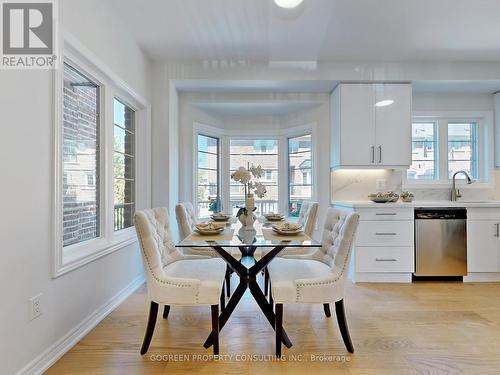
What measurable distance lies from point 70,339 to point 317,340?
1675 millimetres

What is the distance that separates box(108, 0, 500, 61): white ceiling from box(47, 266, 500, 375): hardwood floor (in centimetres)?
259

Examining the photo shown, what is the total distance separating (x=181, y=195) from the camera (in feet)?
13.5

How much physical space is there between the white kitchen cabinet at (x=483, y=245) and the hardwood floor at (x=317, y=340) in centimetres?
65

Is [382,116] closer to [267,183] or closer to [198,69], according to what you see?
[267,183]

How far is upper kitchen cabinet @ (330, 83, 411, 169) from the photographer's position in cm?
378

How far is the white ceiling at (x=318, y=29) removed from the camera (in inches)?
104

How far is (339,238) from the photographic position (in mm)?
2100

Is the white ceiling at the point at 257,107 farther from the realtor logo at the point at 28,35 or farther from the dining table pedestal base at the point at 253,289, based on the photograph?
the dining table pedestal base at the point at 253,289

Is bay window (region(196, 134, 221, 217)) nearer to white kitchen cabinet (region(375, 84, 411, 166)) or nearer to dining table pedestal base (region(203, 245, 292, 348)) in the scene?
white kitchen cabinet (region(375, 84, 411, 166))

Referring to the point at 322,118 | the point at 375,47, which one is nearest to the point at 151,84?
the point at 322,118

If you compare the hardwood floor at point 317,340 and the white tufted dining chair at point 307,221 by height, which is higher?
the white tufted dining chair at point 307,221

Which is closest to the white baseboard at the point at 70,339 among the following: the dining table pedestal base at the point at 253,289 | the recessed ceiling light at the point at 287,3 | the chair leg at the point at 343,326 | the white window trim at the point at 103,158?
the white window trim at the point at 103,158

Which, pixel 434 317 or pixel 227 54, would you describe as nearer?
pixel 434 317

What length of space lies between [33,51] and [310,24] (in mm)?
2235
